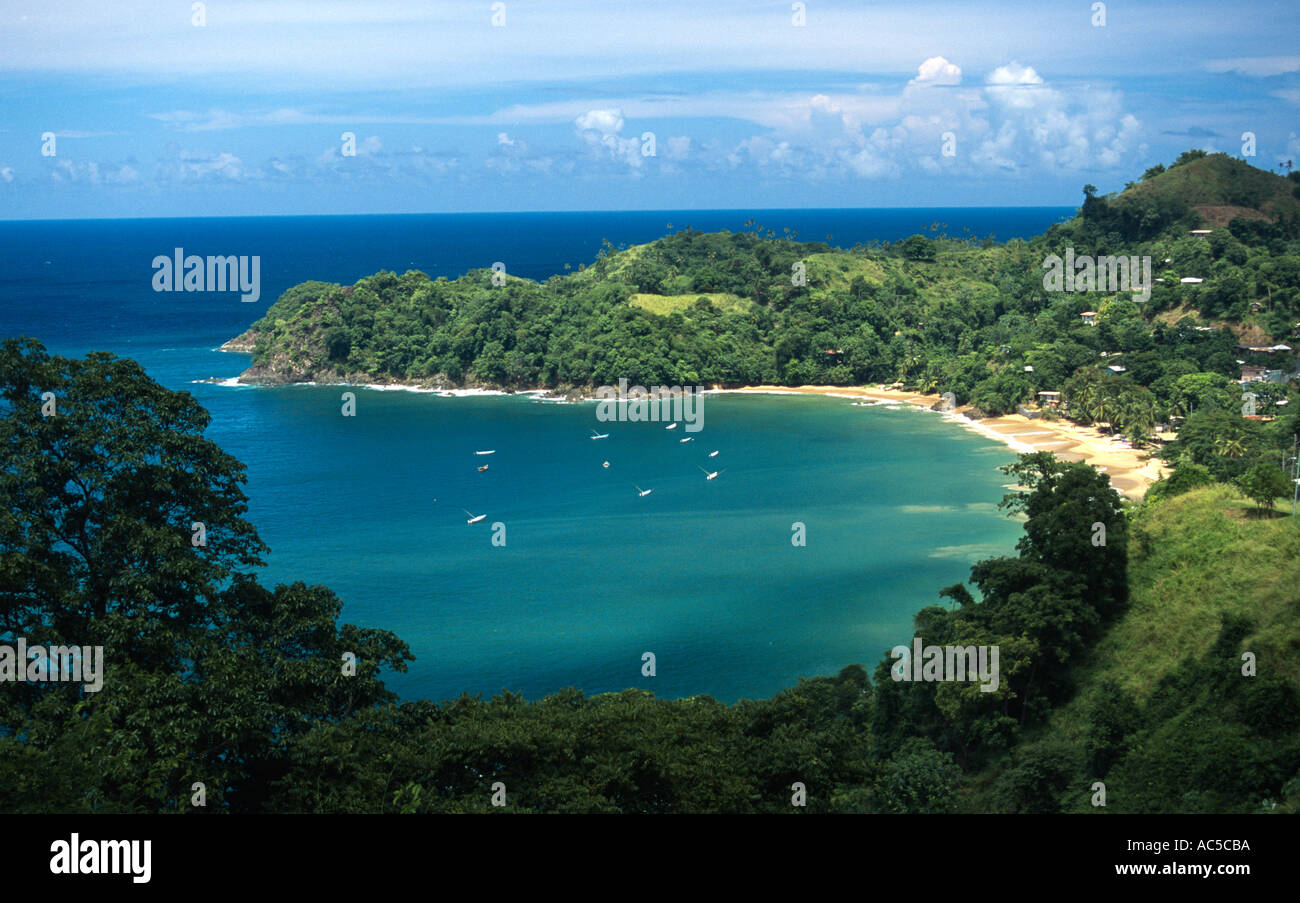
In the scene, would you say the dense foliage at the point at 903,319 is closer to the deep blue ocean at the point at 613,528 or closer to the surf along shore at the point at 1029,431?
the surf along shore at the point at 1029,431

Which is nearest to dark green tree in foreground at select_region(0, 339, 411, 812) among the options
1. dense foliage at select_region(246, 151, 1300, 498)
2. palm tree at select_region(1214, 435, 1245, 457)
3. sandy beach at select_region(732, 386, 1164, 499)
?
sandy beach at select_region(732, 386, 1164, 499)

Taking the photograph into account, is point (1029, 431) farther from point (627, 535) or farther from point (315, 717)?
point (315, 717)

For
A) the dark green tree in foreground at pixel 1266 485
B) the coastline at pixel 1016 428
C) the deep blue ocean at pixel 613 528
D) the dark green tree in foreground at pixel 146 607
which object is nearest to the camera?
the dark green tree in foreground at pixel 146 607

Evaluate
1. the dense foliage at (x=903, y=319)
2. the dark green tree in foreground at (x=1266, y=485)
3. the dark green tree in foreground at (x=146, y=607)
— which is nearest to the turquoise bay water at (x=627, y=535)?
the dense foliage at (x=903, y=319)

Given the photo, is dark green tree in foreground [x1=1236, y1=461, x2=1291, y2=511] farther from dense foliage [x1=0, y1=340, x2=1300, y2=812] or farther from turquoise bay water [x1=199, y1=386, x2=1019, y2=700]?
turquoise bay water [x1=199, y1=386, x2=1019, y2=700]

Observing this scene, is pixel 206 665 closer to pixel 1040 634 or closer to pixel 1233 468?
pixel 1040 634

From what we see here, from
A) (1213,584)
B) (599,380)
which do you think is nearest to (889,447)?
(599,380)
